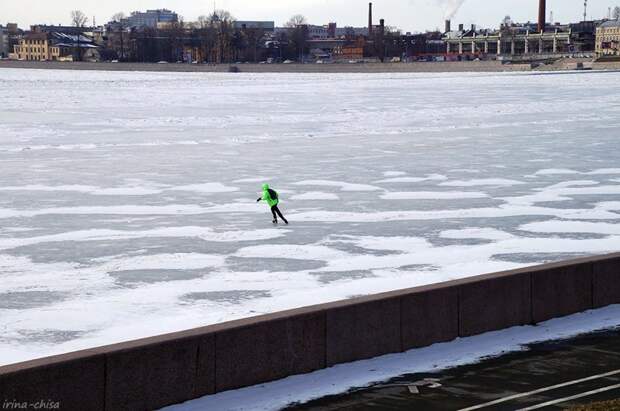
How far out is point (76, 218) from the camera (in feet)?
55.2

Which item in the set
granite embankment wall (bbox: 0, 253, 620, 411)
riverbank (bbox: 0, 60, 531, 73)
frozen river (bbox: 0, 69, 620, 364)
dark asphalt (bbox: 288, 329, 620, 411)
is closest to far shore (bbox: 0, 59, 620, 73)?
riverbank (bbox: 0, 60, 531, 73)

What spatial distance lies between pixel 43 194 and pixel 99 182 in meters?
2.07

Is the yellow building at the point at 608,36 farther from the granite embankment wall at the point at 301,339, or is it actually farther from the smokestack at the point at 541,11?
the granite embankment wall at the point at 301,339

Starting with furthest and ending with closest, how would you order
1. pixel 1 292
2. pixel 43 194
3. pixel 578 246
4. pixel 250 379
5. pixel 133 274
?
pixel 43 194 < pixel 578 246 < pixel 133 274 < pixel 1 292 < pixel 250 379

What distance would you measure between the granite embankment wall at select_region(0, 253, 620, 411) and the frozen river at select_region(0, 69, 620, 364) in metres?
1.16

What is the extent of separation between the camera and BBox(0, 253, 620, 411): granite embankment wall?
8.39 m

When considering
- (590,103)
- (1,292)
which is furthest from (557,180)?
(590,103)

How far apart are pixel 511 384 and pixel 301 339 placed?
6.08ft

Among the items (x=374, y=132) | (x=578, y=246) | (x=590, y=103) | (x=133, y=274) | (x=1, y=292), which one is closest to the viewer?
(x=1, y=292)

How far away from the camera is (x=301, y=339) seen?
977 centimetres

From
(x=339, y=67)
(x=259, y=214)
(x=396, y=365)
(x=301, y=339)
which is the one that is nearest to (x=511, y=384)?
(x=396, y=365)

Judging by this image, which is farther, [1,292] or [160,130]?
[160,130]

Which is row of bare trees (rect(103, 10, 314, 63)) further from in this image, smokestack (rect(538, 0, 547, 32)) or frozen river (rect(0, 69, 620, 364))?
frozen river (rect(0, 69, 620, 364))

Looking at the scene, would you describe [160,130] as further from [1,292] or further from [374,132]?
[1,292]
